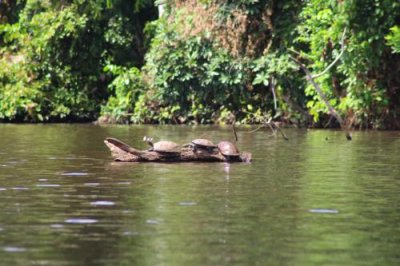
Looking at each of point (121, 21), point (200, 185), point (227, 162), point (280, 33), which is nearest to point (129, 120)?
point (121, 21)

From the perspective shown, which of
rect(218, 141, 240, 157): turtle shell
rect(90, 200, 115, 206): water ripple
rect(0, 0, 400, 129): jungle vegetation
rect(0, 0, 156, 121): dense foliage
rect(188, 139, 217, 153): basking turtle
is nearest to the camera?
rect(90, 200, 115, 206): water ripple

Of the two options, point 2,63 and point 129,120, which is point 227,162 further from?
point 2,63

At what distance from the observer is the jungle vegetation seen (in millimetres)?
28000

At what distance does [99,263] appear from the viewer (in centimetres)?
807

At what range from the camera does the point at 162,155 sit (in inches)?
680

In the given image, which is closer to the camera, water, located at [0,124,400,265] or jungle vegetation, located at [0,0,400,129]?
water, located at [0,124,400,265]

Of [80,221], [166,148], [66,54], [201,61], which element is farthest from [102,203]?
[66,54]

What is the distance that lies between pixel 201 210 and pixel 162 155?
6.20 metres

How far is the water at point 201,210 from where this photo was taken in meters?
8.55

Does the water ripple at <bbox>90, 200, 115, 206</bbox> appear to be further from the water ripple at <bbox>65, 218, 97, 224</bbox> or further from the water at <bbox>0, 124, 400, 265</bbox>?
the water ripple at <bbox>65, 218, 97, 224</bbox>

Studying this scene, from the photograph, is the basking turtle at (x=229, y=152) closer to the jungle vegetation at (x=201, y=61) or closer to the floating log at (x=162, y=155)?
the floating log at (x=162, y=155)

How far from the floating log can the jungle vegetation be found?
5.58m

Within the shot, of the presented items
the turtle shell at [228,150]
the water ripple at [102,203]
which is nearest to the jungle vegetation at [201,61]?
the turtle shell at [228,150]

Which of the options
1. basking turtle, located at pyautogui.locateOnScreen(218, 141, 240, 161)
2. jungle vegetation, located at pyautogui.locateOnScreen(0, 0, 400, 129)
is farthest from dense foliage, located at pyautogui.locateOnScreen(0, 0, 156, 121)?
basking turtle, located at pyautogui.locateOnScreen(218, 141, 240, 161)
